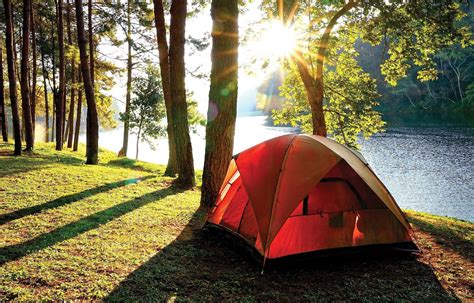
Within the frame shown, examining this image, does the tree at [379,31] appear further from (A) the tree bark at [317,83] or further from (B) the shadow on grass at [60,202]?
(B) the shadow on grass at [60,202]

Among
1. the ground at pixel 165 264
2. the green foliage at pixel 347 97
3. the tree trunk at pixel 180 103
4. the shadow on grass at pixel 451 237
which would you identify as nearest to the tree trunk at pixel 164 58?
the tree trunk at pixel 180 103

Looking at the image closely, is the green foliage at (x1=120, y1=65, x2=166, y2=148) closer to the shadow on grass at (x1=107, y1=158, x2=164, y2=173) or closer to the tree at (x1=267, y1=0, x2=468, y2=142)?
the shadow on grass at (x1=107, y1=158, x2=164, y2=173)

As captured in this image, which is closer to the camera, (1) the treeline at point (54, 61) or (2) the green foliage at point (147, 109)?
(1) the treeline at point (54, 61)

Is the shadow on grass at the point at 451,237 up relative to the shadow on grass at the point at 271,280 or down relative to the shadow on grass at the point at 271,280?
down

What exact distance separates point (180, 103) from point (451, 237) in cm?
884

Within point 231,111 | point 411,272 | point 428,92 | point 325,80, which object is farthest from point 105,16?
point 428,92

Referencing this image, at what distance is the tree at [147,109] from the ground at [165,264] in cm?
1956

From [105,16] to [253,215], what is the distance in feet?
58.0

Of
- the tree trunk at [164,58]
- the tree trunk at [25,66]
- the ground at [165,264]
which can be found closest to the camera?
the ground at [165,264]

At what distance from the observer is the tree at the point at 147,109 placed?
27344 mm

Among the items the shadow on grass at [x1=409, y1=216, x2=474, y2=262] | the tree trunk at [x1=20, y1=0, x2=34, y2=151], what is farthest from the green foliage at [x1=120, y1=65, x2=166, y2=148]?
the shadow on grass at [x1=409, y1=216, x2=474, y2=262]

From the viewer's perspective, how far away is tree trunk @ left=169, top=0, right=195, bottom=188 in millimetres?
11938

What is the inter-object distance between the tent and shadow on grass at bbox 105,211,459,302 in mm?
303

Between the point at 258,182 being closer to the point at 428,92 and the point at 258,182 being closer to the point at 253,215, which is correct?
the point at 253,215
